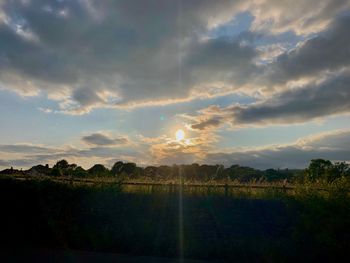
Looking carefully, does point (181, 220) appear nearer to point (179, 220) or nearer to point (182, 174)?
point (179, 220)

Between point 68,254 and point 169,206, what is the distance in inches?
181

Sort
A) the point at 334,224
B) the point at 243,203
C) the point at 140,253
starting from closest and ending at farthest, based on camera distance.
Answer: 1. the point at 334,224
2. the point at 140,253
3. the point at 243,203

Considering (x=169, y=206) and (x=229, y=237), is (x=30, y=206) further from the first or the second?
(x=229, y=237)

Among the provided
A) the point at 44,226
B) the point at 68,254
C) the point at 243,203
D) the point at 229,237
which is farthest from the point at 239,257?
the point at 44,226

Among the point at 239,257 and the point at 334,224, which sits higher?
the point at 334,224

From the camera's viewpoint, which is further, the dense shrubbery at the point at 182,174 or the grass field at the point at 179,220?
the dense shrubbery at the point at 182,174

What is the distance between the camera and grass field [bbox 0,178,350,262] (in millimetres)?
13312

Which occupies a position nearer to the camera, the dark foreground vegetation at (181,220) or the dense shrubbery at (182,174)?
the dark foreground vegetation at (181,220)

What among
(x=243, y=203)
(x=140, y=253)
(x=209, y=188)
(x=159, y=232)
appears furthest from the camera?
(x=209, y=188)

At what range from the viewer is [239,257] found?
13.5 m

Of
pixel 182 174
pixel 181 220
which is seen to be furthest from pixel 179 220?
pixel 182 174

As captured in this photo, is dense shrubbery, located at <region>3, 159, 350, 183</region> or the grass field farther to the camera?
dense shrubbery, located at <region>3, 159, 350, 183</region>

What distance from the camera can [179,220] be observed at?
15.6 m

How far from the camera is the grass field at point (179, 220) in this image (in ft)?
43.7
